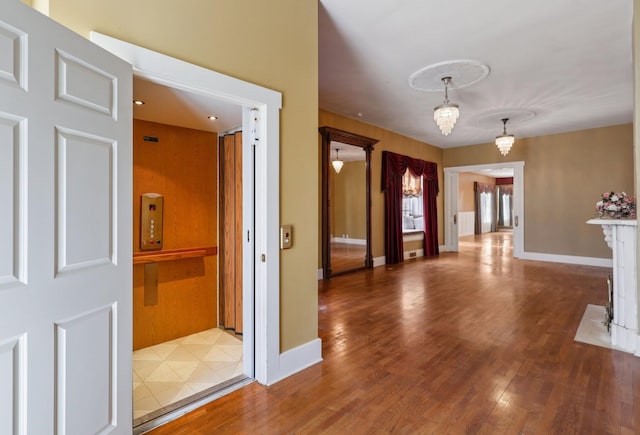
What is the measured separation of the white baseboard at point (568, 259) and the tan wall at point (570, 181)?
0.09 metres

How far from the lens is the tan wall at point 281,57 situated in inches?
68.2

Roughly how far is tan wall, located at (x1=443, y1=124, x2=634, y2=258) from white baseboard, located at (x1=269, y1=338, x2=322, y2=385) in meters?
7.31

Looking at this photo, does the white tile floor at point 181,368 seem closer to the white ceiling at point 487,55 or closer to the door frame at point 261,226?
the door frame at point 261,226

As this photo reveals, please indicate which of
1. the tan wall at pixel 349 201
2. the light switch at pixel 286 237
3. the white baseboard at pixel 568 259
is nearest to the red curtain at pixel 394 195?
the tan wall at pixel 349 201

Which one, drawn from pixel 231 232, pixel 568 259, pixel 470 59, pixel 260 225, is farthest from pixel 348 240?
pixel 260 225

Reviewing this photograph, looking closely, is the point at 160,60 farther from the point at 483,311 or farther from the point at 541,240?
the point at 541,240

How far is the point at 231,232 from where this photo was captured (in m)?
3.21

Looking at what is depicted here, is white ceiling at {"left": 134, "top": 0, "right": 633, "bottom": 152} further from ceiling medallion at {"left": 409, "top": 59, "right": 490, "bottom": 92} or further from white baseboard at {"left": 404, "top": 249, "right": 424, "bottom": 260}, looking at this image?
white baseboard at {"left": 404, "top": 249, "right": 424, "bottom": 260}

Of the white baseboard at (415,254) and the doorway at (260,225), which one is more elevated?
the doorway at (260,225)

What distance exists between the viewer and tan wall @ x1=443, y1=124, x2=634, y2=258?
6.72 metres

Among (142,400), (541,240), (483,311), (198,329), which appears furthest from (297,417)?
(541,240)

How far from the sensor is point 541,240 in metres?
7.64

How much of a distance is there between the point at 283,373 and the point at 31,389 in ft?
4.88

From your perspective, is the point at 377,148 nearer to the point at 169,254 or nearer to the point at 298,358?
the point at 169,254
